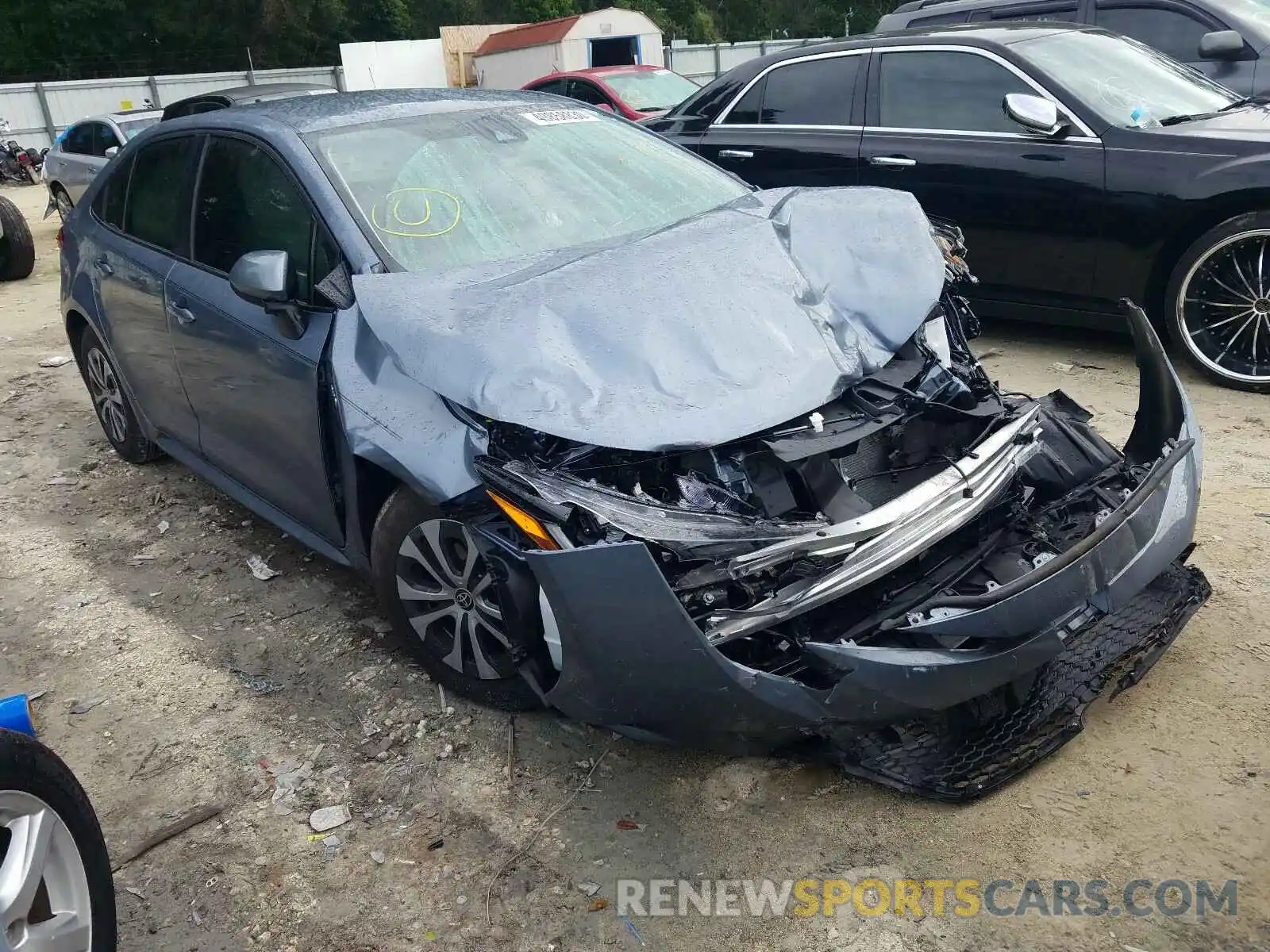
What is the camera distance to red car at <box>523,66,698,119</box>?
478 inches

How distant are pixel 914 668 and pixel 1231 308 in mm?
3656

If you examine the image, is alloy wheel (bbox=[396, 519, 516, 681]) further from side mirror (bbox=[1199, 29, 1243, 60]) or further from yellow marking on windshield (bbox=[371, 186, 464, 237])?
side mirror (bbox=[1199, 29, 1243, 60])

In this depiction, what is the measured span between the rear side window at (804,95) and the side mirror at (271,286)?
157 inches

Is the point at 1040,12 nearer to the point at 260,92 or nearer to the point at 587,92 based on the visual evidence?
the point at 587,92

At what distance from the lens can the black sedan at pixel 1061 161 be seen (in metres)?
4.89

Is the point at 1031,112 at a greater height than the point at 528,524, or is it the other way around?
the point at 1031,112

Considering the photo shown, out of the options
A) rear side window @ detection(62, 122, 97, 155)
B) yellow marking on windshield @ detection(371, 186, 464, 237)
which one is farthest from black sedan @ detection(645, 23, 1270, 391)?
rear side window @ detection(62, 122, 97, 155)

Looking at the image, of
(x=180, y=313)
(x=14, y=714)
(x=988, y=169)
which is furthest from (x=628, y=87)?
(x=14, y=714)

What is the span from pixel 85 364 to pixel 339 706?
3.10 meters

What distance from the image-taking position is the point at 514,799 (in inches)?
110

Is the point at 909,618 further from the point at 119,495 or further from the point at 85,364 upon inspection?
the point at 85,364

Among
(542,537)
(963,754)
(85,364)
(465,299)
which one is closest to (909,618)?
(963,754)

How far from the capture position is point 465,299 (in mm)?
2902

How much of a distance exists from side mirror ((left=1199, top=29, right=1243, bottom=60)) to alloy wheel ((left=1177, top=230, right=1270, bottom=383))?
2561 millimetres
